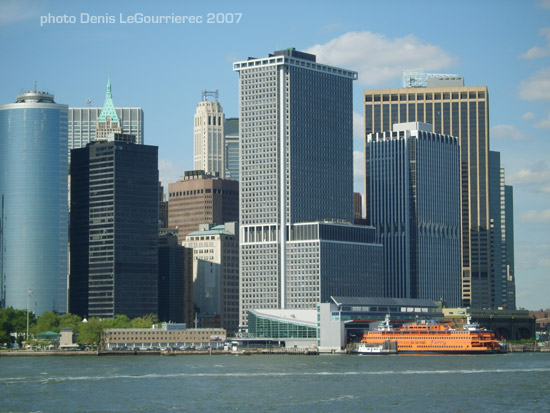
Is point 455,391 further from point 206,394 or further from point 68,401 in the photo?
point 68,401

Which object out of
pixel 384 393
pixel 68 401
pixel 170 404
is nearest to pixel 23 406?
pixel 68 401

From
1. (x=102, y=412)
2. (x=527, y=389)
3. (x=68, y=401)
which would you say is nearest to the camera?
(x=102, y=412)

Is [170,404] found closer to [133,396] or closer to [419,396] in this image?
[133,396]

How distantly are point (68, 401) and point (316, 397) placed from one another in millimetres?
36496

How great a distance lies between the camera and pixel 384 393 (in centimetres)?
19175

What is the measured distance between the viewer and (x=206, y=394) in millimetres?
191875

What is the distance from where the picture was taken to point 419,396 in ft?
613

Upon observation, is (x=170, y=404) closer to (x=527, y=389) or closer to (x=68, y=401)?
(x=68, y=401)

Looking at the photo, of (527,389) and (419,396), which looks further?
(527,389)

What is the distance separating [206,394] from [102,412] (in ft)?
85.4

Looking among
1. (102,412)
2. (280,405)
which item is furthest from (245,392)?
(102,412)

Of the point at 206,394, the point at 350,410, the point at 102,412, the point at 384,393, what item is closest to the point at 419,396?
the point at 384,393

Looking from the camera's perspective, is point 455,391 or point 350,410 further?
point 455,391

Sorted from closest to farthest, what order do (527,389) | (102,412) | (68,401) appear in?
(102,412) → (68,401) → (527,389)
